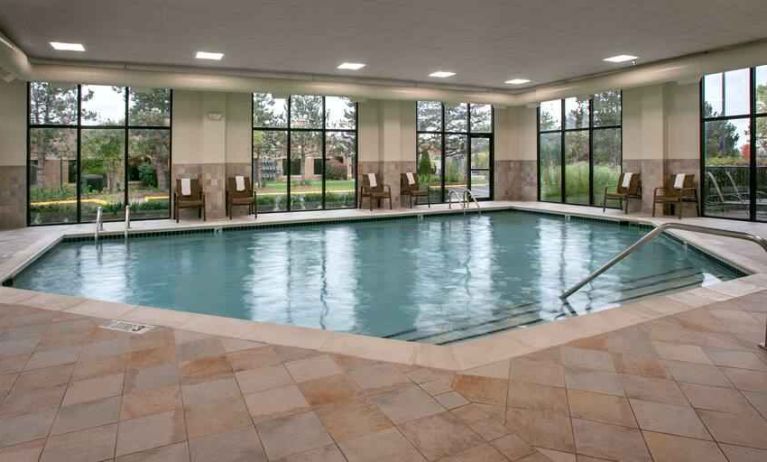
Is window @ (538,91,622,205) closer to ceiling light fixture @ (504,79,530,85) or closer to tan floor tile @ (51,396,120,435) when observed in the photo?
ceiling light fixture @ (504,79,530,85)

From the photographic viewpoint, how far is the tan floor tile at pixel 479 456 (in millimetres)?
1948

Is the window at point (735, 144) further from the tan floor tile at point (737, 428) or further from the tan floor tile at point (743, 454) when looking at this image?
the tan floor tile at point (743, 454)

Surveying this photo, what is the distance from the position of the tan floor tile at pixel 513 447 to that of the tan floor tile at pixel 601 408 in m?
0.36

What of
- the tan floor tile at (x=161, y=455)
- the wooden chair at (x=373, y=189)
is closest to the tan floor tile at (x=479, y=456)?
the tan floor tile at (x=161, y=455)

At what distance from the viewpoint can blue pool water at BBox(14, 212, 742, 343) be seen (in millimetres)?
4562

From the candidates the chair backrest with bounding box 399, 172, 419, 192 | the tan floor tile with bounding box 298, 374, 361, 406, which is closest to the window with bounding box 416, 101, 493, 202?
the chair backrest with bounding box 399, 172, 419, 192

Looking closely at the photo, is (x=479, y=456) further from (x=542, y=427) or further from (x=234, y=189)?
(x=234, y=189)

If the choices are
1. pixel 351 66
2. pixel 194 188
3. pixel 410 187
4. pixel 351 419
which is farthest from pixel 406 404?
pixel 410 187

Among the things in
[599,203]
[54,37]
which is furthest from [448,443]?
[599,203]

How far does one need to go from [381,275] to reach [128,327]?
3.02m

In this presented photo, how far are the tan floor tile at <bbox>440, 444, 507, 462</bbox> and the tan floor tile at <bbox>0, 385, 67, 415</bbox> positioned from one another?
5.71ft

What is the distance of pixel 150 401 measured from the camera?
2.42 m

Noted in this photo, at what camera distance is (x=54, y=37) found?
731 centimetres

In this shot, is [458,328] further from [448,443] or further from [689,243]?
[689,243]
